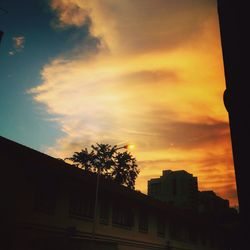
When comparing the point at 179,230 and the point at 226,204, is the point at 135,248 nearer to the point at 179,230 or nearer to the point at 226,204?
the point at 179,230

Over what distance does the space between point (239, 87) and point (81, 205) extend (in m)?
16.6

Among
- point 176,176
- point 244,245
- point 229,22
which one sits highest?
point 176,176

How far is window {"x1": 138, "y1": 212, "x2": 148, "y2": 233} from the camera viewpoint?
22470 mm

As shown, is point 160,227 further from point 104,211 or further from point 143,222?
point 104,211

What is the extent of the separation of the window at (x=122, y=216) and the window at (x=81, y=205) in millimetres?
2584

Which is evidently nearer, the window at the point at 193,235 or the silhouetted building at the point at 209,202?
the window at the point at 193,235

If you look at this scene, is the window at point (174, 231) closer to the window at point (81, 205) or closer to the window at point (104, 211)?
the window at point (104, 211)

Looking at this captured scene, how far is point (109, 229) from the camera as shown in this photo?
19.2 metres

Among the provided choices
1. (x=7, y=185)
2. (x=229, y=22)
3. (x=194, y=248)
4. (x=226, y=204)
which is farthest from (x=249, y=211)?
(x=226, y=204)

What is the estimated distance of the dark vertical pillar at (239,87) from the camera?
1.72 metres

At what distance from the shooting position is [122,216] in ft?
68.3

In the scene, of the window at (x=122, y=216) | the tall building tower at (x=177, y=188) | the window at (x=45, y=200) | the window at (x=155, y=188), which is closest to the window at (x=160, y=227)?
the window at (x=122, y=216)

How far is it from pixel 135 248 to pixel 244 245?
69.1 ft

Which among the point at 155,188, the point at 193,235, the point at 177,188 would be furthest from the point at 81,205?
the point at 155,188
